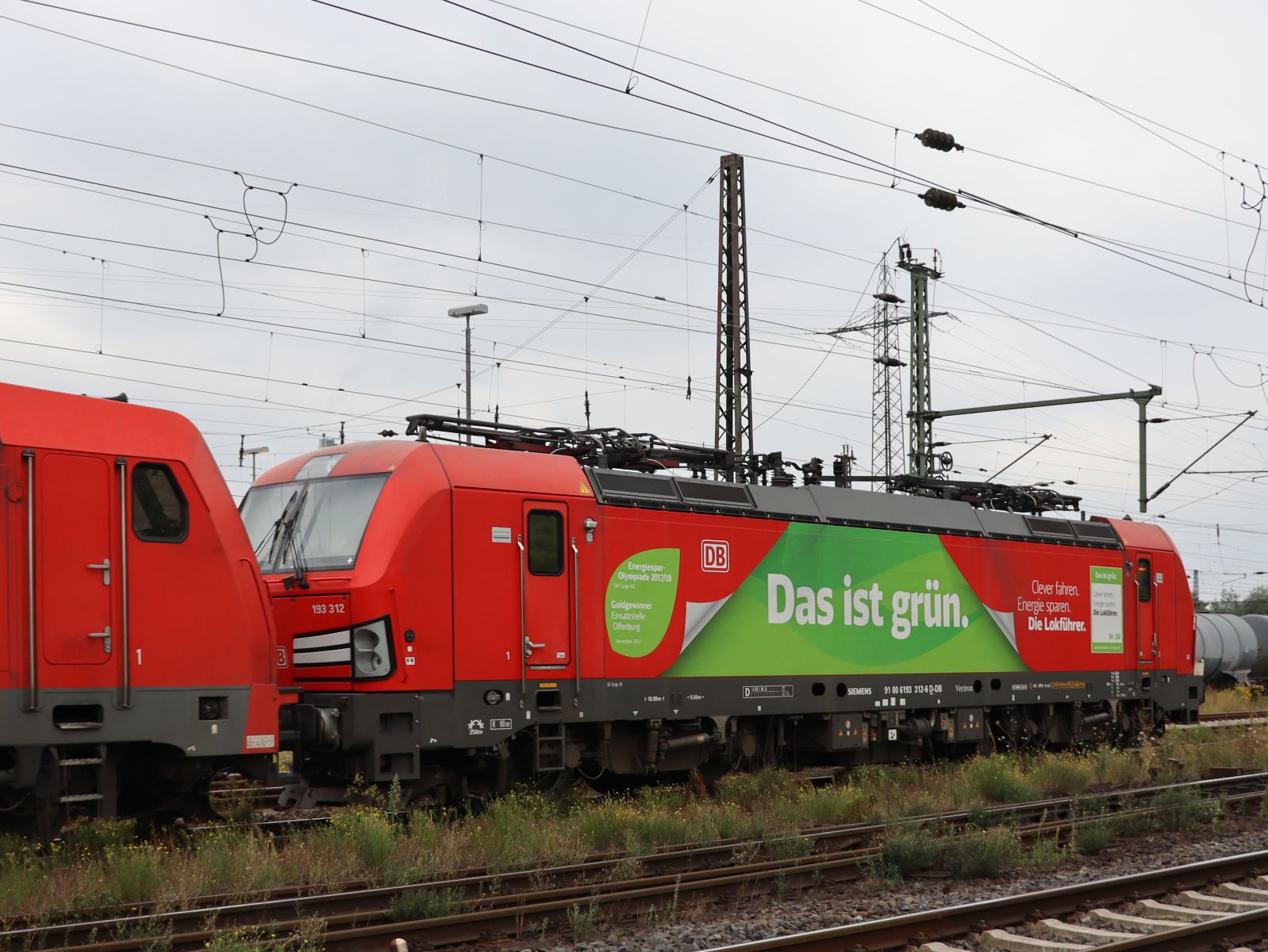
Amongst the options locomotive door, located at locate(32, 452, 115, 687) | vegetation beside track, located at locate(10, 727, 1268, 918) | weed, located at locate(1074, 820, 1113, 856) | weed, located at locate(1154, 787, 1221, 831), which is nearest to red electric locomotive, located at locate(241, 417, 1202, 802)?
vegetation beside track, located at locate(10, 727, 1268, 918)

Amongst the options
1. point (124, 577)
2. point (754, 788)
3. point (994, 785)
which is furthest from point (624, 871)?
point (994, 785)

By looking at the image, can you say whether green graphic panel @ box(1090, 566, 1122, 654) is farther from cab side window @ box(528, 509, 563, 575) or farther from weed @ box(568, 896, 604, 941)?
weed @ box(568, 896, 604, 941)

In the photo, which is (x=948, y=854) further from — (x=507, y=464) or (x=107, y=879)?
(x=107, y=879)

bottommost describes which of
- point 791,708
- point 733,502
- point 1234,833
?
point 1234,833

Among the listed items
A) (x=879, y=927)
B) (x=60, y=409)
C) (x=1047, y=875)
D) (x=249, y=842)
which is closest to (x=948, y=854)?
(x=1047, y=875)

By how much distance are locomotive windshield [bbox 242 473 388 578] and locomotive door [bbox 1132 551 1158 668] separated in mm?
14363

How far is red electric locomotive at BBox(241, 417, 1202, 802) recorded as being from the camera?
1240 cm

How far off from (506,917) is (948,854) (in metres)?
4.43

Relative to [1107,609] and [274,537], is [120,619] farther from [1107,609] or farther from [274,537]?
[1107,609]

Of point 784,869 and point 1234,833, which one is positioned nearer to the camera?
point 784,869

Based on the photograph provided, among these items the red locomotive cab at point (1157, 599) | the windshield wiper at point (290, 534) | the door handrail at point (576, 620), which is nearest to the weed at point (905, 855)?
the door handrail at point (576, 620)

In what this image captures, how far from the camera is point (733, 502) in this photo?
1576 centimetres

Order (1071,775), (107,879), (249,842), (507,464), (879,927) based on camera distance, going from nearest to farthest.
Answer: (879,927)
(107,879)
(249,842)
(507,464)
(1071,775)

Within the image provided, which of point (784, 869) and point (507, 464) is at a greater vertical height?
point (507, 464)
